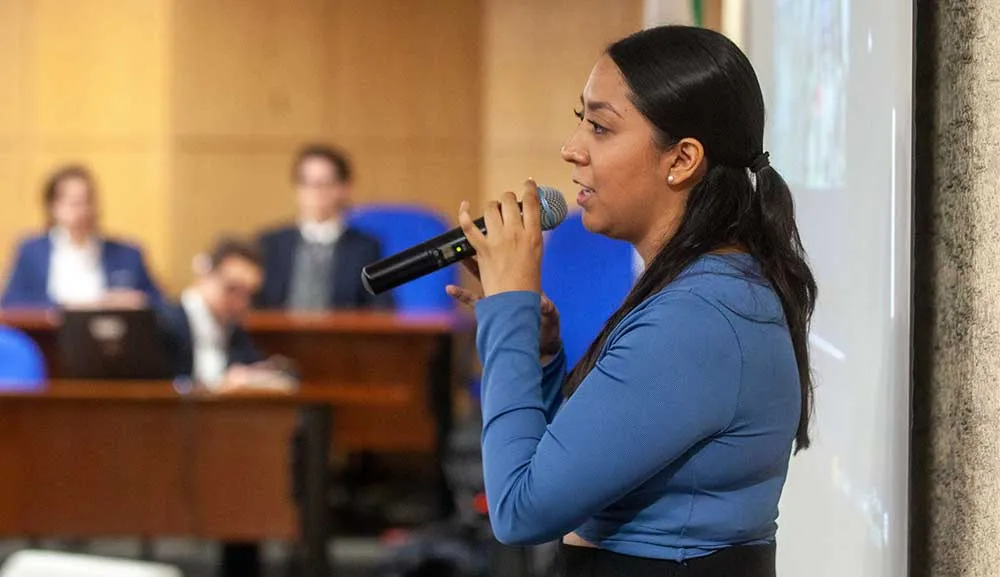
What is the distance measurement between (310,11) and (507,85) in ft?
3.98

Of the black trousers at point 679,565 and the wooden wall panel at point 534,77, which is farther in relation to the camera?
the wooden wall panel at point 534,77

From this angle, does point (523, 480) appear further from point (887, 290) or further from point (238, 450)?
point (238, 450)

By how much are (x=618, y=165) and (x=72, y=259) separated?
5.69m

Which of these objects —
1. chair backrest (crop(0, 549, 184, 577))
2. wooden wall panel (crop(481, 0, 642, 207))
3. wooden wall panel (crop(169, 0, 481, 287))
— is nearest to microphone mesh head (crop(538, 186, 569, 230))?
chair backrest (crop(0, 549, 184, 577))

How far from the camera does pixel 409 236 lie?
6477mm

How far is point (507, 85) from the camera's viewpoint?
25.7 feet

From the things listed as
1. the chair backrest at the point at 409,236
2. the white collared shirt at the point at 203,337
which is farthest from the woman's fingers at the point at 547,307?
the chair backrest at the point at 409,236

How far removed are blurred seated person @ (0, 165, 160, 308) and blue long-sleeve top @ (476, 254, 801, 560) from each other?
5492 mm

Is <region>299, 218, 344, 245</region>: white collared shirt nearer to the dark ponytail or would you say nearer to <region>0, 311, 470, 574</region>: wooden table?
<region>0, 311, 470, 574</region>: wooden table

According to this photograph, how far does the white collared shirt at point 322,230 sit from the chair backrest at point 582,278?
289 cm

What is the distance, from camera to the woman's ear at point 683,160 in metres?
1.21

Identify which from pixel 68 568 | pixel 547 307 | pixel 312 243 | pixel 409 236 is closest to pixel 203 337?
pixel 312 243

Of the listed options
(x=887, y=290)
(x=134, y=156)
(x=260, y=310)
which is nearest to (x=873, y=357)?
(x=887, y=290)

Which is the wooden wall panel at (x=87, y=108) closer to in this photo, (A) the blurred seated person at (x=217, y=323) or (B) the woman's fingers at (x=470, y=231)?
(A) the blurred seated person at (x=217, y=323)
